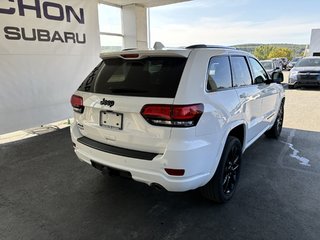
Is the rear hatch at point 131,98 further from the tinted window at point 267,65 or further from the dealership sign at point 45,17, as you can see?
the tinted window at point 267,65

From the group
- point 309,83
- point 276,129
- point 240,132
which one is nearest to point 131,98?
point 240,132

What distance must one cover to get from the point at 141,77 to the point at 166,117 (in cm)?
53

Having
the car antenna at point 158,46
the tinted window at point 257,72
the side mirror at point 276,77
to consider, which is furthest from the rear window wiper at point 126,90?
the side mirror at point 276,77

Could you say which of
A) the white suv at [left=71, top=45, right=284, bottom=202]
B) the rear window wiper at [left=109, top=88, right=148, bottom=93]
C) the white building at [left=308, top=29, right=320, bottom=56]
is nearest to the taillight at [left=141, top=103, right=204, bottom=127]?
the white suv at [left=71, top=45, right=284, bottom=202]

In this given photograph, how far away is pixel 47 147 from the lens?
15.9 feet

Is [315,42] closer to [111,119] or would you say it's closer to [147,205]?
[147,205]

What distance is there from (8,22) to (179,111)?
4750 mm

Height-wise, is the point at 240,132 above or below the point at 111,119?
below

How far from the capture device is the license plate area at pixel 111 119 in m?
2.33

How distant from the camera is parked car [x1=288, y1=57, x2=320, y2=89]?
1188 centimetres

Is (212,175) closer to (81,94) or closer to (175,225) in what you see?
(175,225)

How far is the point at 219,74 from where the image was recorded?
8.70ft

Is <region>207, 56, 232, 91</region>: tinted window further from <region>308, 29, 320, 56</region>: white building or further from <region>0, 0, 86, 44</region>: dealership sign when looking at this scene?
<region>308, 29, 320, 56</region>: white building

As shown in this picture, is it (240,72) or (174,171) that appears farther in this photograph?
(240,72)
